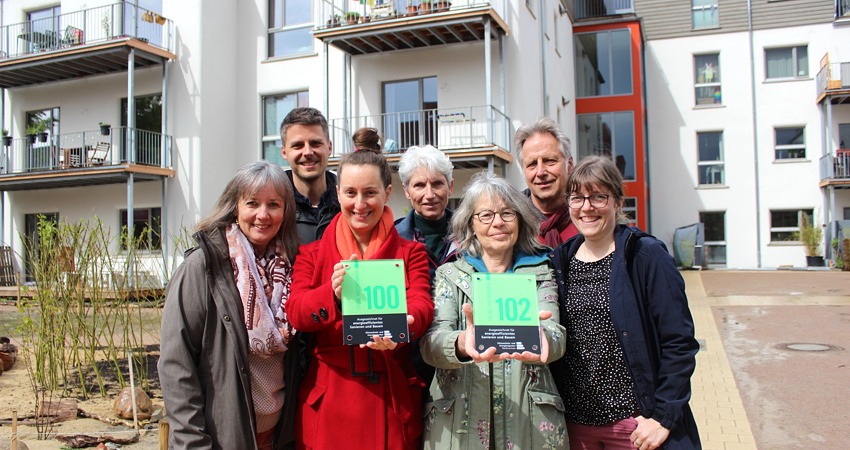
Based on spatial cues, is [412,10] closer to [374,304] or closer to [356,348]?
[356,348]

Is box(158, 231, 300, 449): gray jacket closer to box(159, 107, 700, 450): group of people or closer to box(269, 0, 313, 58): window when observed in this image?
box(159, 107, 700, 450): group of people

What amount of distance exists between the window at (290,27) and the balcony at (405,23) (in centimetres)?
137

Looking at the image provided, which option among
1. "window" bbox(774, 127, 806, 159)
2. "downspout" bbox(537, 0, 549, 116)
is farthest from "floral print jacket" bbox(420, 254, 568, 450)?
"window" bbox(774, 127, 806, 159)

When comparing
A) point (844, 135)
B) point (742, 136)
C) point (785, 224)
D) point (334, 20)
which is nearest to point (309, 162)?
point (334, 20)

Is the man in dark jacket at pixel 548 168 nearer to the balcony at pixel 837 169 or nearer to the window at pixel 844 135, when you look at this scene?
the balcony at pixel 837 169

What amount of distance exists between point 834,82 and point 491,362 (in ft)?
78.8

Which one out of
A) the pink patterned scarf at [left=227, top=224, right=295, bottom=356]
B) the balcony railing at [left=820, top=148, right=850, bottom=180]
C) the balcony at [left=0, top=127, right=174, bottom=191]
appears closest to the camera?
the pink patterned scarf at [left=227, top=224, right=295, bottom=356]

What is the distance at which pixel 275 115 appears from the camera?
58.6ft

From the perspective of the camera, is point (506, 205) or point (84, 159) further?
point (84, 159)

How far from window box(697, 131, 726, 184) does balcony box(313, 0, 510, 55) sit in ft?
41.4

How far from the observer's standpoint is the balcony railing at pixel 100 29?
1719 cm

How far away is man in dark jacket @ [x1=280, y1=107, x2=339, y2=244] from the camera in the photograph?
11.1ft

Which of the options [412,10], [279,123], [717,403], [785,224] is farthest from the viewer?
[785,224]

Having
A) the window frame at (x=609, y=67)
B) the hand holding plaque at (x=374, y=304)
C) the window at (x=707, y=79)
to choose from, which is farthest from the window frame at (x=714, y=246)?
the hand holding plaque at (x=374, y=304)
